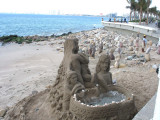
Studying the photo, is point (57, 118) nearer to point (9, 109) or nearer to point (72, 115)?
point (72, 115)

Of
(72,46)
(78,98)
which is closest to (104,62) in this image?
(72,46)

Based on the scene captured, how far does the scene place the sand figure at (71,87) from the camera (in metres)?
4.42

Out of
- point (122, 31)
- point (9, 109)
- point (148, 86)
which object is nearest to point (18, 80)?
point (9, 109)

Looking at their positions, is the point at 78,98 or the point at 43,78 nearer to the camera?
the point at 78,98

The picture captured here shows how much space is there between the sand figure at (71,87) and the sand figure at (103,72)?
0.72 metres

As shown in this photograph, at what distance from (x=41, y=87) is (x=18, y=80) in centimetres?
195

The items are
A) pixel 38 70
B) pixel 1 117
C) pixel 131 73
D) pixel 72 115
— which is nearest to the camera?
pixel 72 115

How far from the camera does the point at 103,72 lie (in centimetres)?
519

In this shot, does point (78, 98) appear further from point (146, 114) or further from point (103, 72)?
point (146, 114)

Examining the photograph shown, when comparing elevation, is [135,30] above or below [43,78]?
above

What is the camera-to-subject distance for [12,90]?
310 inches

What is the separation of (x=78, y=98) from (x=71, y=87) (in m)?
0.37

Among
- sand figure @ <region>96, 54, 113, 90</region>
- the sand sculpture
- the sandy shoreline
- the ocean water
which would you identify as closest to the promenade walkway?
the sandy shoreline

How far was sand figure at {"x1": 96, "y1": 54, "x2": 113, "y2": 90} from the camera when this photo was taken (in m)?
4.94
